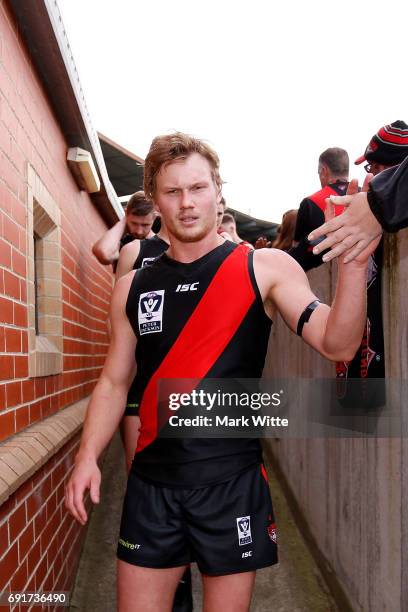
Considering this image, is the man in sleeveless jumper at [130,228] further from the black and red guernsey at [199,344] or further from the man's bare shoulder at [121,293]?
the black and red guernsey at [199,344]

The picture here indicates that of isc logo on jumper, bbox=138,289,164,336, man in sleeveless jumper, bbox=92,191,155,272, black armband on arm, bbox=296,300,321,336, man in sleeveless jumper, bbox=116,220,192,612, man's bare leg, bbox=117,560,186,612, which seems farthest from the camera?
man in sleeveless jumper, bbox=92,191,155,272

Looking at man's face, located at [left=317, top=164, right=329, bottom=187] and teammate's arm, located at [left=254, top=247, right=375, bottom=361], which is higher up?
man's face, located at [left=317, top=164, right=329, bottom=187]

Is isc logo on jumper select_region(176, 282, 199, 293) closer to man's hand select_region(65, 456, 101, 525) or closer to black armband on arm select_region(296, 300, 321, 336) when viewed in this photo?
black armband on arm select_region(296, 300, 321, 336)

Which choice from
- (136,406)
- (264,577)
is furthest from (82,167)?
(264,577)

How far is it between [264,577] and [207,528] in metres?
2.57

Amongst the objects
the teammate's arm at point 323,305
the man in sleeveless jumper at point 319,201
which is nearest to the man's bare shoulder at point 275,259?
the teammate's arm at point 323,305

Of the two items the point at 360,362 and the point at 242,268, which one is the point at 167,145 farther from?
the point at 360,362

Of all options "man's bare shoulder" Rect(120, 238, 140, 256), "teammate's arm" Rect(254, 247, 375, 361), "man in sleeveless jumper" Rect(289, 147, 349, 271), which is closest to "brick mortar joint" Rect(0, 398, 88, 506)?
"man's bare shoulder" Rect(120, 238, 140, 256)

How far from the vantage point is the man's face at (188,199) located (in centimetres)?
263

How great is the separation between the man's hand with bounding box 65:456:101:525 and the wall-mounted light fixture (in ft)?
11.9

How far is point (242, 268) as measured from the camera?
2.57m

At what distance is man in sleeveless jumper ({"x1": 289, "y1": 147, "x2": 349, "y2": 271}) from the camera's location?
4449 mm

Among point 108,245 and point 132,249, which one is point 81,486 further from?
point 108,245

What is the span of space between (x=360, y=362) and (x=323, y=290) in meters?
1.51
